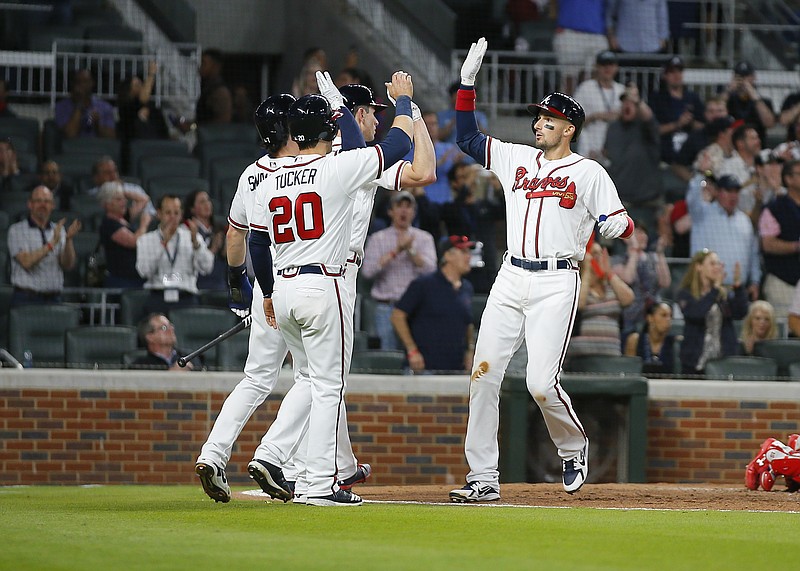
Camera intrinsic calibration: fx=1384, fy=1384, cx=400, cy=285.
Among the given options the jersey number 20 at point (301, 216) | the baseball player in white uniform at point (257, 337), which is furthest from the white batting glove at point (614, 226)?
the baseball player in white uniform at point (257, 337)

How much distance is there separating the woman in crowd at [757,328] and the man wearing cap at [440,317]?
7.41 ft

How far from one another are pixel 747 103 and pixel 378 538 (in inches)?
404

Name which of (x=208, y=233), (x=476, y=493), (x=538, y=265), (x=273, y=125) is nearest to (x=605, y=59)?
(x=208, y=233)

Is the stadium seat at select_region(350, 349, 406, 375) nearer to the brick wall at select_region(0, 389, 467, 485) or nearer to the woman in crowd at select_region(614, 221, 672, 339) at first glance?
the brick wall at select_region(0, 389, 467, 485)

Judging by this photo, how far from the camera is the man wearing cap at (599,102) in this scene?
44.2ft

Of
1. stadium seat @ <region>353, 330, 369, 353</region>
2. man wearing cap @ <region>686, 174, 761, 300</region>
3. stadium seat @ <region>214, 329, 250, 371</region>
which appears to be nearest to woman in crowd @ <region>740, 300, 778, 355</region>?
man wearing cap @ <region>686, 174, 761, 300</region>

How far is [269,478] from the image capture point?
6.50 meters

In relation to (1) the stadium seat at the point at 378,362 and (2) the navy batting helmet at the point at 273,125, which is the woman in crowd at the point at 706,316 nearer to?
(1) the stadium seat at the point at 378,362

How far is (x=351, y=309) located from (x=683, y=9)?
34.4 ft

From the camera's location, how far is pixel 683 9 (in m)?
16.0

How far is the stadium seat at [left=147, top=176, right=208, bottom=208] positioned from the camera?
12375 millimetres

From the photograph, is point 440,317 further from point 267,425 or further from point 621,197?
point 621,197

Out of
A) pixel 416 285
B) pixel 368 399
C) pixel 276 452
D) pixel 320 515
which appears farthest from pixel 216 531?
pixel 416 285

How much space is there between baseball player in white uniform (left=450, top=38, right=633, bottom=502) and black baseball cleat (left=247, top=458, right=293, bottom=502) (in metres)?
0.91
